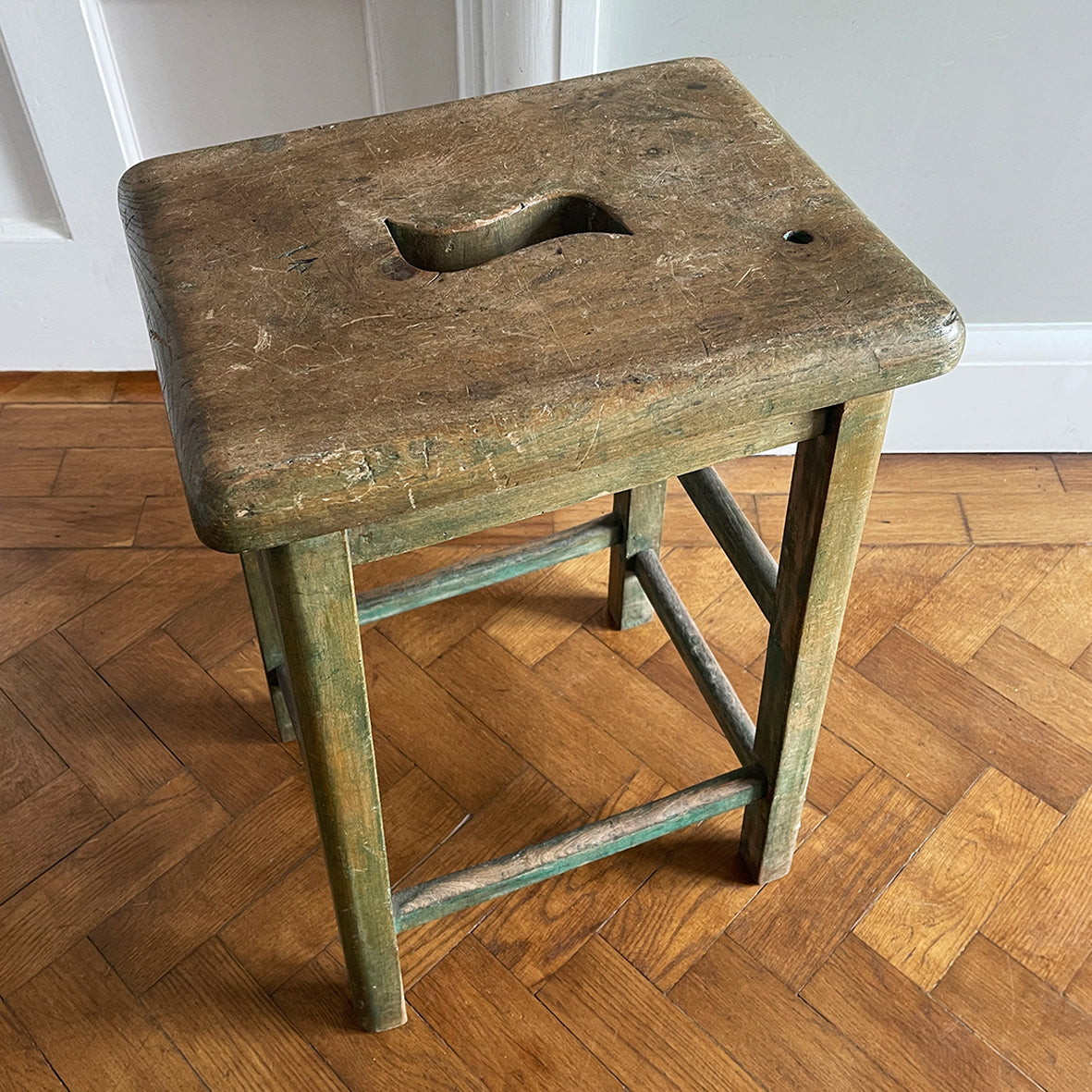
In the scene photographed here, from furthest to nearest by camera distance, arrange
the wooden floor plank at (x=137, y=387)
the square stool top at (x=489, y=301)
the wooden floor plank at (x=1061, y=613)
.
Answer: the wooden floor plank at (x=137, y=387) → the wooden floor plank at (x=1061, y=613) → the square stool top at (x=489, y=301)

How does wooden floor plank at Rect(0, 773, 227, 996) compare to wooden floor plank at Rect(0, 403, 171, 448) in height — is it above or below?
above

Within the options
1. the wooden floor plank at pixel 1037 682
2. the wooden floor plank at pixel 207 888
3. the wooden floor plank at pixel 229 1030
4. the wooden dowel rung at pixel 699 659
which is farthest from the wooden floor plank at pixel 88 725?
the wooden floor plank at pixel 1037 682

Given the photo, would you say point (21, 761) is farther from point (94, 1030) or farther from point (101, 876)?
point (94, 1030)

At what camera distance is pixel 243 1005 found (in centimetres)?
107

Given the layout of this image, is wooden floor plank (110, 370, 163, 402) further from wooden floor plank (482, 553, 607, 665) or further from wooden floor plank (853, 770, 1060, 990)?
wooden floor plank (853, 770, 1060, 990)

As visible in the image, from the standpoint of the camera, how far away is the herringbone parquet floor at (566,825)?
104 cm

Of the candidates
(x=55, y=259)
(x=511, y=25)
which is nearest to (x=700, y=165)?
(x=511, y=25)

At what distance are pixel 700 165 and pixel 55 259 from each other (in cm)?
115

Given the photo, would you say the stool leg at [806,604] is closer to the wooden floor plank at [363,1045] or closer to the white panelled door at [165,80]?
the wooden floor plank at [363,1045]

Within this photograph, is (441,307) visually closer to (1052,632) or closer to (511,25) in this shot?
(511,25)

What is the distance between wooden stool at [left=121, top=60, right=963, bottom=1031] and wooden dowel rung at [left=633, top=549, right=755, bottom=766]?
0.10 metres

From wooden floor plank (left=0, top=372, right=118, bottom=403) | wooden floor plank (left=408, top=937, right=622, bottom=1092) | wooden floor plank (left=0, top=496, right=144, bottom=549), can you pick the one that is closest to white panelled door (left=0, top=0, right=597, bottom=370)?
wooden floor plank (left=0, top=372, right=118, bottom=403)

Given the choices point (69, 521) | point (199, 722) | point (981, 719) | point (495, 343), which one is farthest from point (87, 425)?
point (981, 719)

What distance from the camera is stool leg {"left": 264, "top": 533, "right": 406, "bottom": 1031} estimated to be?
2.26 feet
